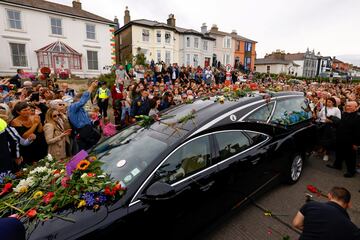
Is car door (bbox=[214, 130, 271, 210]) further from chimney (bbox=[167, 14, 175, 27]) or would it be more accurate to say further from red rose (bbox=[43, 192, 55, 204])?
chimney (bbox=[167, 14, 175, 27])

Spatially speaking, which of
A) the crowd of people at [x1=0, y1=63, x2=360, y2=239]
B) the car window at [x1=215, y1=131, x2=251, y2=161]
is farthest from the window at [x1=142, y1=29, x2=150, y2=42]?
the car window at [x1=215, y1=131, x2=251, y2=161]

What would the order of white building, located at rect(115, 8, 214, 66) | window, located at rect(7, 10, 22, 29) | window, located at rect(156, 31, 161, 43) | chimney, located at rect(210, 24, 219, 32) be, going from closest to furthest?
window, located at rect(7, 10, 22, 29) < white building, located at rect(115, 8, 214, 66) < window, located at rect(156, 31, 161, 43) < chimney, located at rect(210, 24, 219, 32)

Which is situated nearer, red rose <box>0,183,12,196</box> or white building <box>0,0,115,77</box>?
A: red rose <box>0,183,12,196</box>

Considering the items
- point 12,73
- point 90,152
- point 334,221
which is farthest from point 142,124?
point 12,73

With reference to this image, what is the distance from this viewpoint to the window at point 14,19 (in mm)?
17984

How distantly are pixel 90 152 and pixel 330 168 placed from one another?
5.28 m

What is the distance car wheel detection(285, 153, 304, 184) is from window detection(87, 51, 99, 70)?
22471 millimetres

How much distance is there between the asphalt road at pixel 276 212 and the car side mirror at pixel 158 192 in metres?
1.04

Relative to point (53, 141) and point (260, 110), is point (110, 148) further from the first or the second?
point (260, 110)

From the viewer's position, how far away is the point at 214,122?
2941 mm

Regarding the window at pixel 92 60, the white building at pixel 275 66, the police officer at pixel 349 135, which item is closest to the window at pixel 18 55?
the window at pixel 92 60

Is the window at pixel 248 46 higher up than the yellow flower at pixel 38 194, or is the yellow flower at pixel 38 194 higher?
the window at pixel 248 46

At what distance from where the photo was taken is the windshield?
235 cm

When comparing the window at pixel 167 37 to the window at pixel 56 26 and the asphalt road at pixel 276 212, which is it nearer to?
the window at pixel 56 26
